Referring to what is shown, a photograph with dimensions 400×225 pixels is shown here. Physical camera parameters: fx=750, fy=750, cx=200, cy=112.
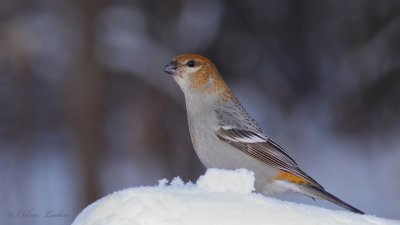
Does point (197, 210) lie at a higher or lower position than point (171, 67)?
lower

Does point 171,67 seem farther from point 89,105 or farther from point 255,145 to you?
point 89,105

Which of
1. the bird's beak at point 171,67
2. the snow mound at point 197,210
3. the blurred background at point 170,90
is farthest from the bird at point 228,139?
A: the blurred background at point 170,90

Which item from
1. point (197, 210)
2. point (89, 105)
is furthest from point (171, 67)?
point (89, 105)

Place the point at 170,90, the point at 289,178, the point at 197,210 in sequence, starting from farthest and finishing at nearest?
the point at 170,90 < the point at 289,178 < the point at 197,210

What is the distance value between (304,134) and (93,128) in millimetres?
2651

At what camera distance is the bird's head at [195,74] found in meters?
4.88

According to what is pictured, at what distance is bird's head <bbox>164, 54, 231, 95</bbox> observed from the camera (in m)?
4.88

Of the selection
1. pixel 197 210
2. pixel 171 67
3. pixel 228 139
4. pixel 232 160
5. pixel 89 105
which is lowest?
pixel 197 210

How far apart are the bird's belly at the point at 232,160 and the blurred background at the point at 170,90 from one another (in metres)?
3.01

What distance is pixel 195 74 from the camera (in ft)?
16.2

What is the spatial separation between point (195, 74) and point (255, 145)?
628 millimetres

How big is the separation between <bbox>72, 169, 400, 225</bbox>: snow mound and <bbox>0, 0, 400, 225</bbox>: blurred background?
492 cm

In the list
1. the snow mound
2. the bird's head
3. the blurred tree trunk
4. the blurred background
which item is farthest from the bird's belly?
the blurred tree trunk

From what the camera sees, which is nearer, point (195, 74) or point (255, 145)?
point (255, 145)
